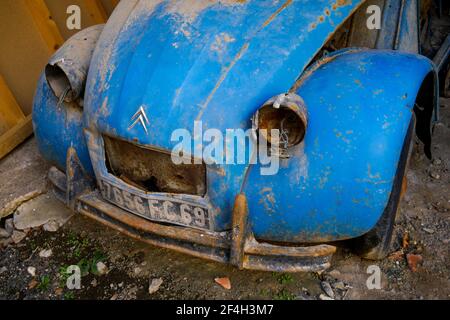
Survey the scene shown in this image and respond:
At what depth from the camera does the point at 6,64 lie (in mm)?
3756

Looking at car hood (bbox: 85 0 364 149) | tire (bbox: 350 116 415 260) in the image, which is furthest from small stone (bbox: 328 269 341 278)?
car hood (bbox: 85 0 364 149)

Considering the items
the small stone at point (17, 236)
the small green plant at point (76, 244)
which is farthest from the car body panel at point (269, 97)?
the small stone at point (17, 236)

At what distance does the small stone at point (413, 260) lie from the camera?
8.15ft

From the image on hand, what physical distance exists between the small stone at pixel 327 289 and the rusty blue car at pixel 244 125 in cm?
30

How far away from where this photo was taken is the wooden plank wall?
368 centimetres

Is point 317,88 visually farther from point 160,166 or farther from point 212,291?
point 212,291

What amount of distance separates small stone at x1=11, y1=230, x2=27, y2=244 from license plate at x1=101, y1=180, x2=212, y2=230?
3.69ft

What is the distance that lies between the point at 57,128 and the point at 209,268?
3.74 feet

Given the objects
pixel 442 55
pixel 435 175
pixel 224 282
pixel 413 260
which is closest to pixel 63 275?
pixel 224 282

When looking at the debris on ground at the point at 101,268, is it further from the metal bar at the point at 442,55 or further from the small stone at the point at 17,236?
the metal bar at the point at 442,55

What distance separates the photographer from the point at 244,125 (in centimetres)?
199

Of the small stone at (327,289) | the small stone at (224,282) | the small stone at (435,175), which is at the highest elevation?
the small stone at (224,282)

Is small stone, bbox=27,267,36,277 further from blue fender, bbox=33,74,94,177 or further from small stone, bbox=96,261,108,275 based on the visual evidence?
blue fender, bbox=33,74,94,177

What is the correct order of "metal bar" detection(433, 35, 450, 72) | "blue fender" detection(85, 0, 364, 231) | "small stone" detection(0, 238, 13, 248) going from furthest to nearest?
"metal bar" detection(433, 35, 450, 72), "small stone" detection(0, 238, 13, 248), "blue fender" detection(85, 0, 364, 231)
